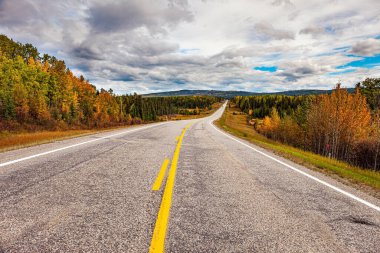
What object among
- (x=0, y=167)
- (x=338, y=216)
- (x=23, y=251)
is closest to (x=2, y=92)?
(x=0, y=167)

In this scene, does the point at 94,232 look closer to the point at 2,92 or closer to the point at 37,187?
the point at 37,187

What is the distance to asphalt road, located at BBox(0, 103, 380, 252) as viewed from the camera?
2529 millimetres

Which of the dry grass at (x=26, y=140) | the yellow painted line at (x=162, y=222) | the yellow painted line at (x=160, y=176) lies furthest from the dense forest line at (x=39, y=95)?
the yellow painted line at (x=162, y=222)

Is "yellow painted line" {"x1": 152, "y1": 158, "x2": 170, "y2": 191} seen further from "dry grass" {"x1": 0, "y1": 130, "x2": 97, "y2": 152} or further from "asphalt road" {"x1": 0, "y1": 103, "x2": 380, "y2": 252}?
"dry grass" {"x1": 0, "y1": 130, "x2": 97, "y2": 152}

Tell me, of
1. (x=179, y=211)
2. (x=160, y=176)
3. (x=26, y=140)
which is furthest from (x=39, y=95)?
(x=179, y=211)

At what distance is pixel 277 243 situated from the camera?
8.59 feet

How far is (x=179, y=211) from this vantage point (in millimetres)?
3322

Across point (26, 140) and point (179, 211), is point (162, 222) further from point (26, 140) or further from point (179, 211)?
point (26, 140)

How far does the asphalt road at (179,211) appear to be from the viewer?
253 centimetres

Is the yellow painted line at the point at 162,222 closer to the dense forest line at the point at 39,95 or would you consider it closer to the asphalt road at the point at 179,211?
the asphalt road at the point at 179,211

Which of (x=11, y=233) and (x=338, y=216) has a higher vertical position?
(x=11, y=233)

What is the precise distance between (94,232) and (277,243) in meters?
2.26

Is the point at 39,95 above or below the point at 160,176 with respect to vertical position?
above

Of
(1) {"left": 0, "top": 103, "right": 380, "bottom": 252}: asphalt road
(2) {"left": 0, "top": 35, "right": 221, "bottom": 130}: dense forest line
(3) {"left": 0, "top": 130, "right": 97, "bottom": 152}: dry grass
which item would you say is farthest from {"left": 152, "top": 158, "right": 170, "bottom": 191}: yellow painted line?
(2) {"left": 0, "top": 35, "right": 221, "bottom": 130}: dense forest line
